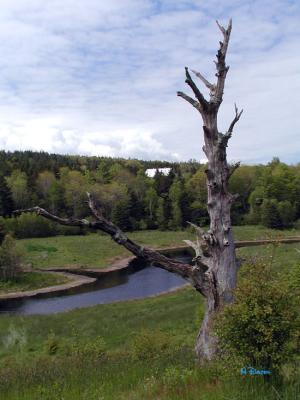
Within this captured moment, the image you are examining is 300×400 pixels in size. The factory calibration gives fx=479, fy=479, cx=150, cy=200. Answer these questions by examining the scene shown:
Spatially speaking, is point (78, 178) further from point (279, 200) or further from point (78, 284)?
point (78, 284)

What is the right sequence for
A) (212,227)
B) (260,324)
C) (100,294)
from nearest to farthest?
(260,324)
(212,227)
(100,294)

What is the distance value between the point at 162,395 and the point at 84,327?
2369 cm

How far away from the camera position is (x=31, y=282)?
192ft

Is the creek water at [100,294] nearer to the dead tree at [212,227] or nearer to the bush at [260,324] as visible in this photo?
the dead tree at [212,227]

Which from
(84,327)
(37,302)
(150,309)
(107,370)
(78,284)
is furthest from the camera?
(78,284)

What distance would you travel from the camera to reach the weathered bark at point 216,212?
360 inches

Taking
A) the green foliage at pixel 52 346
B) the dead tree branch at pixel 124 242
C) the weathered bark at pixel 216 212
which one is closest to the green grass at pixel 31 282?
the green foliage at pixel 52 346

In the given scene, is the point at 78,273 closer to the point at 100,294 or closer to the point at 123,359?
the point at 100,294

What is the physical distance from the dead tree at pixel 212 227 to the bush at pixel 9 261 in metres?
50.5

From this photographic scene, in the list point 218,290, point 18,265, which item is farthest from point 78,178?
point 218,290

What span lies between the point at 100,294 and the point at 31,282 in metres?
13.4

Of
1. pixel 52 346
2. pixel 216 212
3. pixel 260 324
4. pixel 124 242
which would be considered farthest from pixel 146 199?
pixel 260 324

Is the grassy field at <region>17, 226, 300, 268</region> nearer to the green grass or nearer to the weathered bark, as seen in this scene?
the green grass

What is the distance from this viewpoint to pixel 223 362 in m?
6.62
